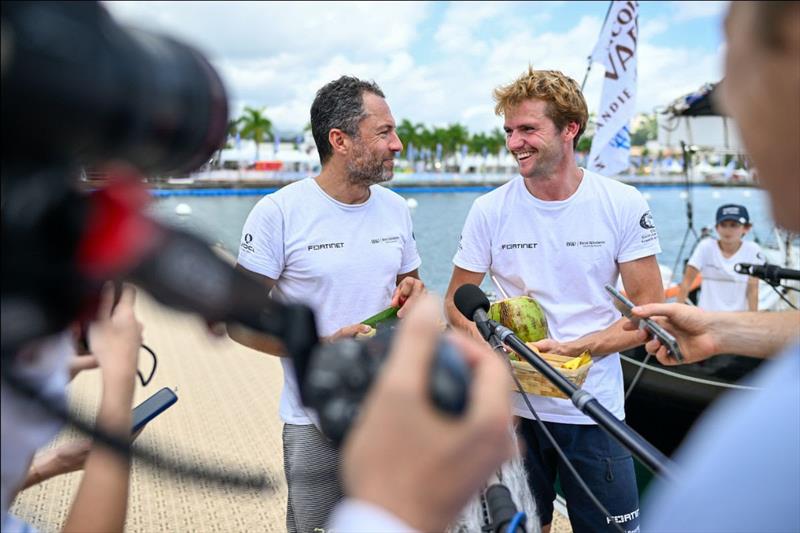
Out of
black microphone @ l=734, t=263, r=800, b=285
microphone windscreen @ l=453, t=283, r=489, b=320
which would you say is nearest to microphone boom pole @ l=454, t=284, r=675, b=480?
microphone windscreen @ l=453, t=283, r=489, b=320

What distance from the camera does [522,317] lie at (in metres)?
2.95

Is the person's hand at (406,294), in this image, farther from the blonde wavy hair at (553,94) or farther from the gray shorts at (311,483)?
the blonde wavy hair at (553,94)

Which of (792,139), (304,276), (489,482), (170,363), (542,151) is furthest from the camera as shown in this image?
(170,363)

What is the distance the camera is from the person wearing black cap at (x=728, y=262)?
7180mm

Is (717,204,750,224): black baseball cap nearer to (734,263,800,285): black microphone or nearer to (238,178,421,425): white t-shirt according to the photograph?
(734,263,800,285): black microphone

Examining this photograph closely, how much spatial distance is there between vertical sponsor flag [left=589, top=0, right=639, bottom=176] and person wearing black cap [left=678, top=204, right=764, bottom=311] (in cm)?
128

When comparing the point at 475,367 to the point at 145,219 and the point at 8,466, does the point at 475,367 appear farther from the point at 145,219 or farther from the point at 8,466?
the point at 8,466

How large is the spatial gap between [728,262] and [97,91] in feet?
25.2

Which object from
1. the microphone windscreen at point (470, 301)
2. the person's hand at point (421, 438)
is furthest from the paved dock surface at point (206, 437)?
the person's hand at point (421, 438)

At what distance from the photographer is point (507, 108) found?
11.1 ft

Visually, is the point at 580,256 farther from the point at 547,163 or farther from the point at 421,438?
the point at 421,438

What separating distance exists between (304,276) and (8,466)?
2.09m

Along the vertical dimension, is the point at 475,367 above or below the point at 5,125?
below

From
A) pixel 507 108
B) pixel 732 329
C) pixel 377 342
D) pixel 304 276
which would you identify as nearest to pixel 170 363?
pixel 304 276
